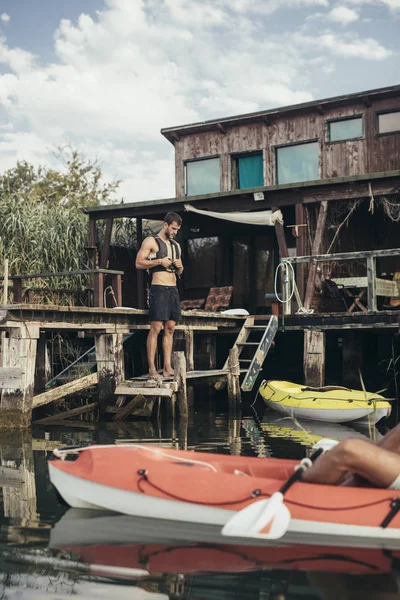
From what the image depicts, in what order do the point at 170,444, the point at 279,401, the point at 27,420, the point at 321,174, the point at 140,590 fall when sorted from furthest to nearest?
the point at 321,174 < the point at 279,401 < the point at 27,420 < the point at 170,444 < the point at 140,590

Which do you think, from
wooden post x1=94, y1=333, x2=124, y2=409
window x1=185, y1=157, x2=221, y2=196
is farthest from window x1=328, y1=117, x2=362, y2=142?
wooden post x1=94, y1=333, x2=124, y2=409

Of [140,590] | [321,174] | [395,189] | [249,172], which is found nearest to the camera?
[140,590]

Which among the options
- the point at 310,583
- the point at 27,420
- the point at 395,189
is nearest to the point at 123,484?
the point at 310,583

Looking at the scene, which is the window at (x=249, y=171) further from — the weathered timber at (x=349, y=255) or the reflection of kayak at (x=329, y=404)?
the reflection of kayak at (x=329, y=404)

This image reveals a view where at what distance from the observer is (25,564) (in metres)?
4.63

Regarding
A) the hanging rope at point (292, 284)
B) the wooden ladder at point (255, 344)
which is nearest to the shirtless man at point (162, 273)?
the wooden ladder at point (255, 344)

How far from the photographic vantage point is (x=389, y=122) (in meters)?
18.0

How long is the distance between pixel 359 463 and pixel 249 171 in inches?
623

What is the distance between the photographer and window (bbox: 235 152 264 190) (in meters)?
19.9

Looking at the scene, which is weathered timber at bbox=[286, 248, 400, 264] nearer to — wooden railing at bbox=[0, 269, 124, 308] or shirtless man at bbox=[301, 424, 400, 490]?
wooden railing at bbox=[0, 269, 124, 308]

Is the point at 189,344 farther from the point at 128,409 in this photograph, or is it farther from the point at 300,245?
the point at 300,245

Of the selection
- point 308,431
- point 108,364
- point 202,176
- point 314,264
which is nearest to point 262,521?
point 308,431

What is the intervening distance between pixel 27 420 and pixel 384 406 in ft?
16.6

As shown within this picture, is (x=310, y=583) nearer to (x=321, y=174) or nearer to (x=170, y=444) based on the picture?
(x=170, y=444)
